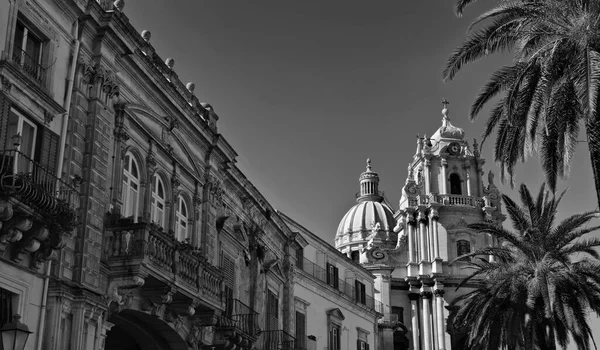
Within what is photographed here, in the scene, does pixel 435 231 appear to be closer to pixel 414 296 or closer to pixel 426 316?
pixel 414 296

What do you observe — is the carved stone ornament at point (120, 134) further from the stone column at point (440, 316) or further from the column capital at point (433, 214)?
the column capital at point (433, 214)

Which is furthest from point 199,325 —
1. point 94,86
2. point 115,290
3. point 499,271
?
point 499,271

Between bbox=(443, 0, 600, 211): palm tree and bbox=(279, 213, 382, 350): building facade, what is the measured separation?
Result: 1640 centimetres

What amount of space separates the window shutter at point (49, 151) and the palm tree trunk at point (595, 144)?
1153 centimetres

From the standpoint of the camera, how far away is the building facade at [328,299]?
38750 mm

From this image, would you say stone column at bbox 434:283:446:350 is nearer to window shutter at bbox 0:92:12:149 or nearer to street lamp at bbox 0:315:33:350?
window shutter at bbox 0:92:12:149

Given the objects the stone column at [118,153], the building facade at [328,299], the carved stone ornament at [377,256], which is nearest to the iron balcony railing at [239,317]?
the stone column at [118,153]

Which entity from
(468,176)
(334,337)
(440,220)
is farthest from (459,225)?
(334,337)

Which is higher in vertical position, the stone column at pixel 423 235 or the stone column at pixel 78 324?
the stone column at pixel 423 235

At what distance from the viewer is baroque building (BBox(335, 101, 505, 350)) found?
67188 millimetres

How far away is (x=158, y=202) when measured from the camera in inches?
881

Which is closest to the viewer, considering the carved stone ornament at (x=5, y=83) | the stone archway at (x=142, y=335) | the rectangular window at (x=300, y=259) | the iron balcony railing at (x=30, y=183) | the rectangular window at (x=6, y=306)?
the iron balcony railing at (x=30, y=183)

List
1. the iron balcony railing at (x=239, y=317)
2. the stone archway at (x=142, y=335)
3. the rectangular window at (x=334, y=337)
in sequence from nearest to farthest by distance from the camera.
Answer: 1. the stone archway at (x=142, y=335)
2. the iron balcony railing at (x=239, y=317)
3. the rectangular window at (x=334, y=337)

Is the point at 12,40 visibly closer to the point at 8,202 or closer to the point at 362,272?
the point at 8,202
